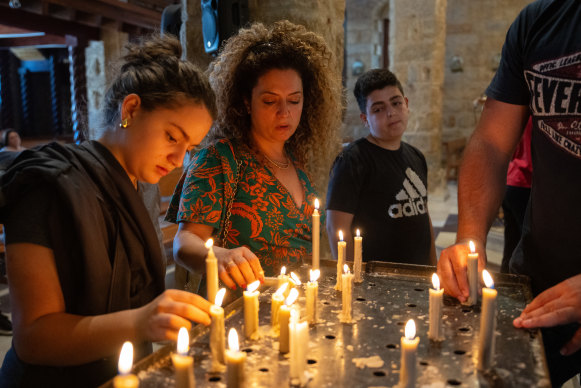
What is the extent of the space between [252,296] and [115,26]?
39.2 feet

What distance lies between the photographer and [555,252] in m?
1.66

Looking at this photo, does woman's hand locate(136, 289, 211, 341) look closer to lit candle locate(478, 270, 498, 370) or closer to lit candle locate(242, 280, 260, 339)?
lit candle locate(242, 280, 260, 339)

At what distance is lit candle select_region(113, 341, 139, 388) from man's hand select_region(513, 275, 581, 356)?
93 centimetres

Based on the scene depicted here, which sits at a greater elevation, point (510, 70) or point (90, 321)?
point (510, 70)

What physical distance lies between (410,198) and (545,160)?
1096mm

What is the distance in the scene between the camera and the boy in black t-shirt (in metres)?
2.68

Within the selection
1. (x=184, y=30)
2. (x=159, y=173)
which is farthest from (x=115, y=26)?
(x=159, y=173)

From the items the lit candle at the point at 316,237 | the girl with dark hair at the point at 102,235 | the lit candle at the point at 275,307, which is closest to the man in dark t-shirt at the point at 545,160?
the lit candle at the point at 316,237

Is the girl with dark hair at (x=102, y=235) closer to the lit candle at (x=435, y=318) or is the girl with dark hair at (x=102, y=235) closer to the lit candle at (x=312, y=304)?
the lit candle at (x=312, y=304)

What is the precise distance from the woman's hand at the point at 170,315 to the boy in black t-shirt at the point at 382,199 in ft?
4.90

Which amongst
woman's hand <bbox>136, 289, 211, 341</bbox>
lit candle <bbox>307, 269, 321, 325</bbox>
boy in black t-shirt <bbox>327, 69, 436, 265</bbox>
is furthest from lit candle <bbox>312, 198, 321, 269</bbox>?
boy in black t-shirt <bbox>327, 69, 436, 265</bbox>

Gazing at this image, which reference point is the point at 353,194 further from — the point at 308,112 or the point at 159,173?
the point at 159,173

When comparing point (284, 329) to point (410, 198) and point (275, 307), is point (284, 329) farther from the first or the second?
point (410, 198)

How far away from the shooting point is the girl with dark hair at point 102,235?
3.90 ft
